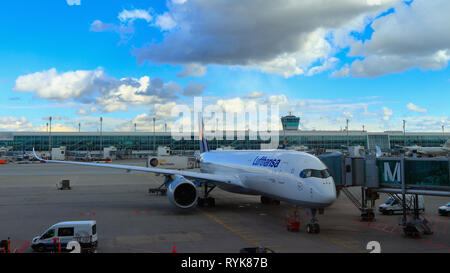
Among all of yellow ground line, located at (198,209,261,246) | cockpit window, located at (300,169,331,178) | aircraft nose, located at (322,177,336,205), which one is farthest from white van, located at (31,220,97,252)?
aircraft nose, located at (322,177,336,205)

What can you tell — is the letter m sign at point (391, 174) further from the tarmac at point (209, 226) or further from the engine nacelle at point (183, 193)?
the engine nacelle at point (183, 193)

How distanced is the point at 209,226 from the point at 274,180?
4230 millimetres

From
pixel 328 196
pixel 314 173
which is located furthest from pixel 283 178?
pixel 328 196

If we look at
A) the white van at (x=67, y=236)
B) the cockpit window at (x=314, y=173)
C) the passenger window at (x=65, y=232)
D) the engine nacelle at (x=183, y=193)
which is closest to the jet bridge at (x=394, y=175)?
the cockpit window at (x=314, y=173)

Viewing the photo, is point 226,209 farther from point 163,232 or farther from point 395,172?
point 395,172

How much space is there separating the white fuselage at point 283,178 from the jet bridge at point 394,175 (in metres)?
2.89

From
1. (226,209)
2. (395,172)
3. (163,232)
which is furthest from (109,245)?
(395,172)

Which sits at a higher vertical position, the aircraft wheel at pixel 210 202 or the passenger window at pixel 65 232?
the passenger window at pixel 65 232

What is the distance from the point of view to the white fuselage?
16281 mm

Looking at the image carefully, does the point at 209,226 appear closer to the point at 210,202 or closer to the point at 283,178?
the point at 283,178

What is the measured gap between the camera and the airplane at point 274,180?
1647cm

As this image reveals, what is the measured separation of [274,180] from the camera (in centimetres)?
1933

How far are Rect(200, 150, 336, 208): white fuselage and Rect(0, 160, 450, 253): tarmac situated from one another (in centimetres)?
170

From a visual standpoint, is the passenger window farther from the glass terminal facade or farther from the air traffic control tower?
the air traffic control tower
